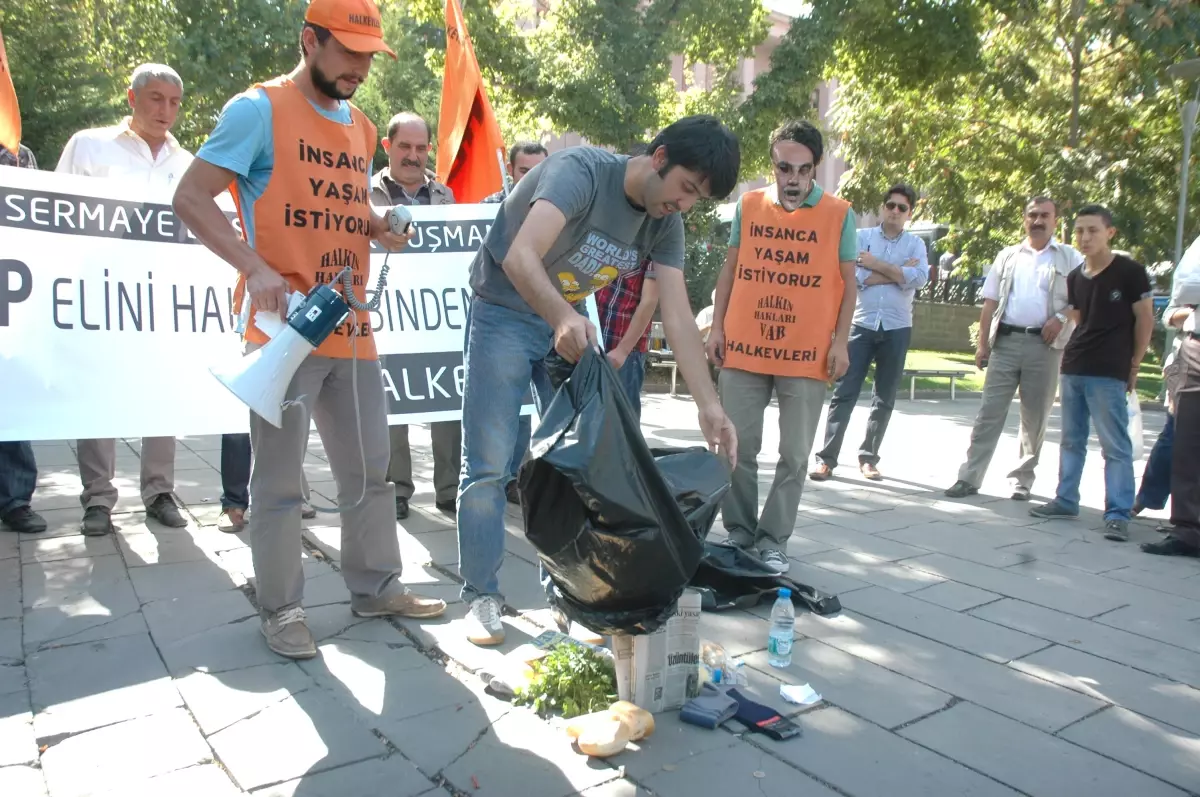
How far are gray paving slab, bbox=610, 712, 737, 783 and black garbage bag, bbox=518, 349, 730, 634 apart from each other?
0.34 meters

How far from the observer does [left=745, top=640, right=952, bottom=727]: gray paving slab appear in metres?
3.10

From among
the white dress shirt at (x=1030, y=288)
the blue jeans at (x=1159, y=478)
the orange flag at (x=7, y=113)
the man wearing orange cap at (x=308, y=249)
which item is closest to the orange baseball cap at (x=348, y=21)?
the man wearing orange cap at (x=308, y=249)

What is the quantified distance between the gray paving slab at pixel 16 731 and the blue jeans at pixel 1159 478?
6.12 meters

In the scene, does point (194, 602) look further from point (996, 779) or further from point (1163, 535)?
point (1163, 535)

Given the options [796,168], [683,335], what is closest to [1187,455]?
[796,168]

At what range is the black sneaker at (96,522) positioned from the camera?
15.5ft

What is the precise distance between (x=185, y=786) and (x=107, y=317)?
2.88 metres

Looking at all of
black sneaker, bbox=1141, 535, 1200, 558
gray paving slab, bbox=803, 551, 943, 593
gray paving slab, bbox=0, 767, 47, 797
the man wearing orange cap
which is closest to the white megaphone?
the man wearing orange cap

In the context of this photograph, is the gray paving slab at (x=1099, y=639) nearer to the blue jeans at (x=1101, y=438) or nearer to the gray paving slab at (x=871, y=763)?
the gray paving slab at (x=871, y=763)

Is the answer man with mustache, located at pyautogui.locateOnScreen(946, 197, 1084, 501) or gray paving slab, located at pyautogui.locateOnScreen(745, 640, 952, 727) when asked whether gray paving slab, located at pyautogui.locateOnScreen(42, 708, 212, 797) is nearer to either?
gray paving slab, located at pyautogui.locateOnScreen(745, 640, 952, 727)

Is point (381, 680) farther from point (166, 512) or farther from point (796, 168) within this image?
point (796, 168)

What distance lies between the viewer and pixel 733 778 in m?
2.62

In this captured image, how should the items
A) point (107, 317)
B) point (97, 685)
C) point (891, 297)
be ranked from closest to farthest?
point (97, 685) → point (107, 317) → point (891, 297)

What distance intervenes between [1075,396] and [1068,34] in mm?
11944
